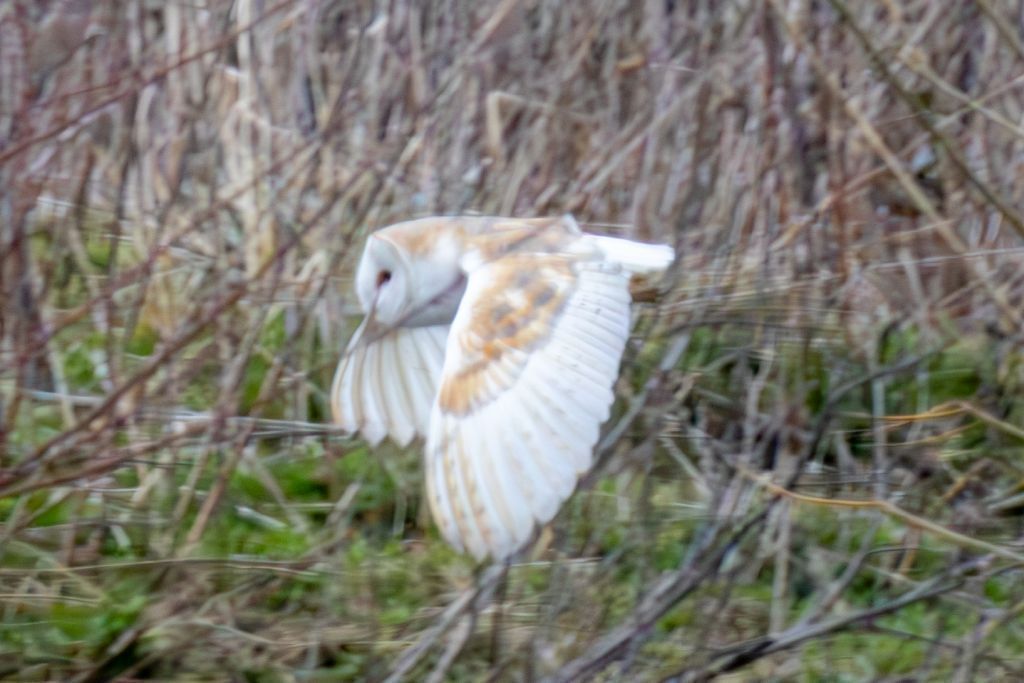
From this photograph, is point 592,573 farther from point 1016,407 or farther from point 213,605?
point 1016,407

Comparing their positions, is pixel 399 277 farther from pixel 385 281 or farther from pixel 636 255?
pixel 636 255

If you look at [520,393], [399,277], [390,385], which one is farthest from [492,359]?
[390,385]

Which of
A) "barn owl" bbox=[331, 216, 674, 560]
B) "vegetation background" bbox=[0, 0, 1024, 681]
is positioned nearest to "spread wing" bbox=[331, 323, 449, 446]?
"barn owl" bbox=[331, 216, 674, 560]

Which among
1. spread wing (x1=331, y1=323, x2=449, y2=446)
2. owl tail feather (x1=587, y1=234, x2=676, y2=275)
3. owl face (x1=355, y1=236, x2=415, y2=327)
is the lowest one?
spread wing (x1=331, y1=323, x2=449, y2=446)

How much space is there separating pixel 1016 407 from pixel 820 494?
0.47m

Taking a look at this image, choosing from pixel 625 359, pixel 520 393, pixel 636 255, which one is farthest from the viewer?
pixel 625 359

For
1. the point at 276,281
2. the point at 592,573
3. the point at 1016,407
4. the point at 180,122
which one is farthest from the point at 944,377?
the point at 180,122

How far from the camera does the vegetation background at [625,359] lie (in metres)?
2.56

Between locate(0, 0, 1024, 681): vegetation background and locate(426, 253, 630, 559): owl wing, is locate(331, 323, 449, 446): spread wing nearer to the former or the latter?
locate(0, 0, 1024, 681): vegetation background

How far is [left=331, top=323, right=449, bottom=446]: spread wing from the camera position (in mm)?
2717

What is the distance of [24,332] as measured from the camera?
2648mm

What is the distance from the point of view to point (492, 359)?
2316mm

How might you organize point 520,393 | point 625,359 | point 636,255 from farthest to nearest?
point 625,359 → point 636,255 → point 520,393

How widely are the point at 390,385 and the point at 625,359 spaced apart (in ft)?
1.55
